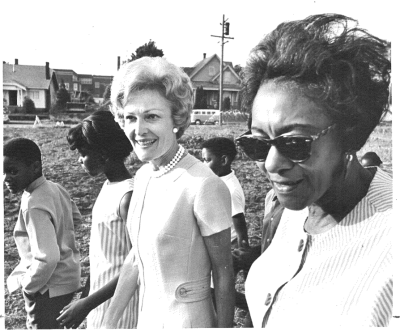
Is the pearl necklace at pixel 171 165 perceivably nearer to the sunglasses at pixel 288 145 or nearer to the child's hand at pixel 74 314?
the sunglasses at pixel 288 145

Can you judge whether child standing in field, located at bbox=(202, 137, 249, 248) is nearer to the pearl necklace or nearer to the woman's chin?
the pearl necklace

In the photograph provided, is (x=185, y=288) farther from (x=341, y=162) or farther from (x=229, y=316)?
(x=341, y=162)

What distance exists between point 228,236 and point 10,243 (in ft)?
3.90

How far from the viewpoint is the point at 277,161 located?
1.93 meters

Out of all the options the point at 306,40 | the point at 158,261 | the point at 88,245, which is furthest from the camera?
the point at 88,245

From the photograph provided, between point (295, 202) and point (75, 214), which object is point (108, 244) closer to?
point (75, 214)

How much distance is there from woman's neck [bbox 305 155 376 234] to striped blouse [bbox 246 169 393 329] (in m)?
0.03

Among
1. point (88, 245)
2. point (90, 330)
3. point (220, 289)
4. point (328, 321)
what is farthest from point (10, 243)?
point (328, 321)

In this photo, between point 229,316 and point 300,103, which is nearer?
point 300,103

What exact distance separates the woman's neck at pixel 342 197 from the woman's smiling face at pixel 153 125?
2.32 ft

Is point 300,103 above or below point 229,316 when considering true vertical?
above

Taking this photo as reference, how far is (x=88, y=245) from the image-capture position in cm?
256

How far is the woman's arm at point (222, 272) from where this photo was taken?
213 centimetres

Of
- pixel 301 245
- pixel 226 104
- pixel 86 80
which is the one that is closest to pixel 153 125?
pixel 226 104
